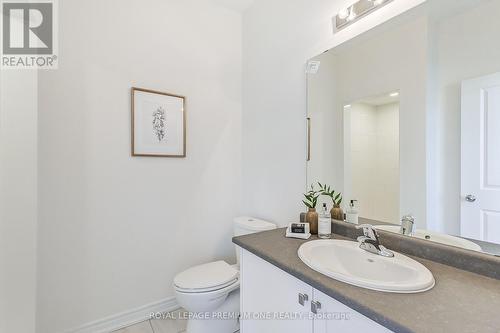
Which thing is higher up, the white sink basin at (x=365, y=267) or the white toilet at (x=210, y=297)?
the white sink basin at (x=365, y=267)

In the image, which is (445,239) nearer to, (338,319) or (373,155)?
(373,155)

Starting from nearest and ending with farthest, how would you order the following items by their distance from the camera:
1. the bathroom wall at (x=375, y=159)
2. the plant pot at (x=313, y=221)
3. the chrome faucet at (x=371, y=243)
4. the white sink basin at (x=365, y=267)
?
the white sink basin at (x=365, y=267)
the chrome faucet at (x=371, y=243)
the bathroom wall at (x=375, y=159)
the plant pot at (x=313, y=221)

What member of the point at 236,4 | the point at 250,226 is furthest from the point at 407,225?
the point at 236,4

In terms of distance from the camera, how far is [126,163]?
5.87ft

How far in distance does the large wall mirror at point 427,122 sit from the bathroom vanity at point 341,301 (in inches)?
9.8

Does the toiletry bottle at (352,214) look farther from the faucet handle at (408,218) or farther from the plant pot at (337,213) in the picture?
the faucet handle at (408,218)

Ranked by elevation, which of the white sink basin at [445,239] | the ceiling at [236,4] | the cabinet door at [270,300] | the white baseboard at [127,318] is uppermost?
the ceiling at [236,4]

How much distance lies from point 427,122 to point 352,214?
0.61 metres

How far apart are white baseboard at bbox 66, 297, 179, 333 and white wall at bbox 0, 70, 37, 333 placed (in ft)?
1.24

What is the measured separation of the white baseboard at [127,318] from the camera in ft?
5.43

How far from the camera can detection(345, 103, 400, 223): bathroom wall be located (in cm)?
120

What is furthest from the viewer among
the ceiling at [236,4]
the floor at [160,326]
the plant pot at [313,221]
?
the ceiling at [236,4]

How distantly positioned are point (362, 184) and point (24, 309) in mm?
2057
